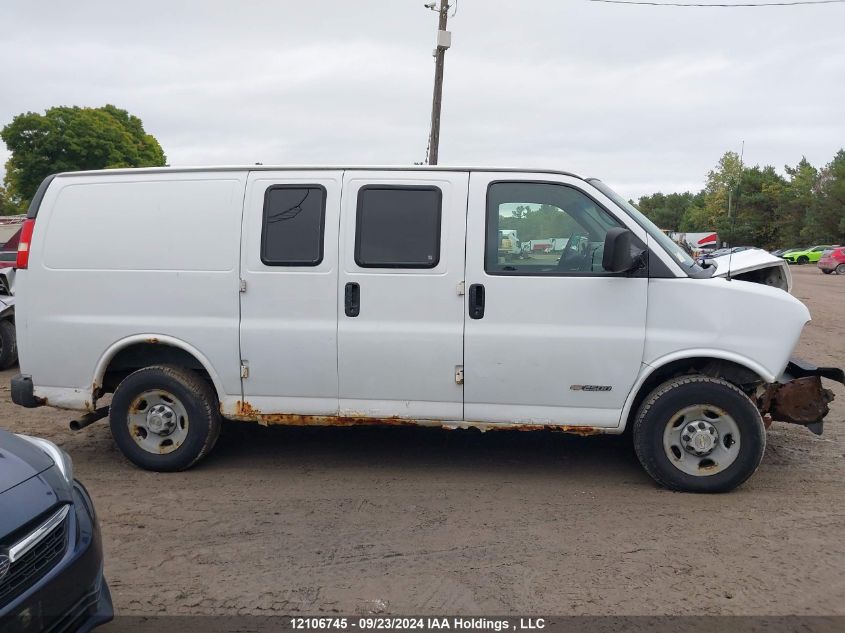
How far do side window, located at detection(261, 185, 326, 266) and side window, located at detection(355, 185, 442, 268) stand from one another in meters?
0.30

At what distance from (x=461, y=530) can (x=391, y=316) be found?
151 cm

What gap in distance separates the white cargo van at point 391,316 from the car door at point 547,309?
0.01 meters

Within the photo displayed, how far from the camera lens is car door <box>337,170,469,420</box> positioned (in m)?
4.93

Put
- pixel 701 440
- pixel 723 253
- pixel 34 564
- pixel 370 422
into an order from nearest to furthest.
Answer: pixel 34 564 → pixel 701 440 → pixel 370 422 → pixel 723 253

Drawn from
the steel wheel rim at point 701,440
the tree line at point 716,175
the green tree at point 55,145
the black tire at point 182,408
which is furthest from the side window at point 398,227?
the green tree at point 55,145

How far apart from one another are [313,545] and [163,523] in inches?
40.4

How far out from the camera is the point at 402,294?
4.95m

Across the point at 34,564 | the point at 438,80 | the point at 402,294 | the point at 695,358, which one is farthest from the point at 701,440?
the point at 438,80

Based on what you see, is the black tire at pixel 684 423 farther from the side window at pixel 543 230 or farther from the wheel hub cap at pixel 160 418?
the wheel hub cap at pixel 160 418

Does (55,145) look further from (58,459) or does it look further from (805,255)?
(58,459)

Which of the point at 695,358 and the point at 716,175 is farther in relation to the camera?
the point at 716,175

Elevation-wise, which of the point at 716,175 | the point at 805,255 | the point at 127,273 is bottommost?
the point at 805,255

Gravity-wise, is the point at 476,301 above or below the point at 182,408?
above

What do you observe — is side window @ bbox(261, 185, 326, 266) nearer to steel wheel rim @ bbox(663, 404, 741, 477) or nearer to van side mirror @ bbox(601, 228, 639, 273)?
van side mirror @ bbox(601, 228, 639, 273)
